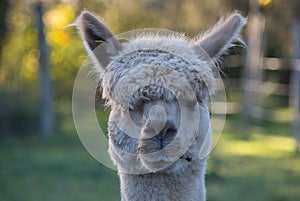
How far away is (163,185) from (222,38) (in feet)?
2.60

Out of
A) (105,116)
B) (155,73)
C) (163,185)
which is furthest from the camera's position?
(105,116)

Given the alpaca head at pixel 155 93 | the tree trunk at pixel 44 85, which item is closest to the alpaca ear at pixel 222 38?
the alpaca head at pixel 155 93

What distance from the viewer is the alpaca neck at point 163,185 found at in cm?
302

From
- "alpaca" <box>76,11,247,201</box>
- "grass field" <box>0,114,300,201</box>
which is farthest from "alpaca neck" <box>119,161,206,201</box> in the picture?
"grass field" <box>0,114,300,201</box>

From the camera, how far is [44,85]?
1634cm

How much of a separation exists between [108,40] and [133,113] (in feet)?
1.37

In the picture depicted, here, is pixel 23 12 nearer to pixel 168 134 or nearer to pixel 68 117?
pixel 68 117

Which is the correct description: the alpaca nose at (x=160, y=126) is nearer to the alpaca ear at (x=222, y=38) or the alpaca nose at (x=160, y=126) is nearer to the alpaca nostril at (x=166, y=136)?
the alpaca nostril at (x=166, y=136)

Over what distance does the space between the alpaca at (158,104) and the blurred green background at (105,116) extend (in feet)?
1.76

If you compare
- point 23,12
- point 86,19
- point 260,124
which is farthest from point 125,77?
point 23,12

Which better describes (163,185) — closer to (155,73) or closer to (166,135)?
(166,135)

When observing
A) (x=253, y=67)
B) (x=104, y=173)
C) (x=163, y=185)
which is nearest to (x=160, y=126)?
(x=163, y=185)

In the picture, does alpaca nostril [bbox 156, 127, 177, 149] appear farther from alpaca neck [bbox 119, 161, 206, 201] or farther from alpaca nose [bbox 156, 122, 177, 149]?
alpaca neck [bbox 119, 161, 206, 201]

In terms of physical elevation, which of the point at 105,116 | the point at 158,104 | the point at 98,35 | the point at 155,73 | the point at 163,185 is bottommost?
the point at 163,185
